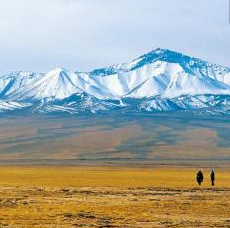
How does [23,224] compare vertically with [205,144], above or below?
below

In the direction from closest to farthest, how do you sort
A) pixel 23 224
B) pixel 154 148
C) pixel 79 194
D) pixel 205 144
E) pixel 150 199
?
pixel 23 224, pixel 150 199, pixel 79 194, pixel 154 148, pixel 205 144

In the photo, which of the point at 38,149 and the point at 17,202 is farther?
the point at 38,149

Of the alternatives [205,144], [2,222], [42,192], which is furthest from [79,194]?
[205,144]

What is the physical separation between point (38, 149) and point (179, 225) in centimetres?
14962

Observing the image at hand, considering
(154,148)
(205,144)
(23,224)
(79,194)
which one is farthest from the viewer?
(205,144)

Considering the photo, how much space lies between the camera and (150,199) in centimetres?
3803

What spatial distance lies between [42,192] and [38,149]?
133 metres

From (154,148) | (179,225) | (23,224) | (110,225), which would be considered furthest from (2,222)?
(154,148)

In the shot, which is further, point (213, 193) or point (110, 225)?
point (213, 193)

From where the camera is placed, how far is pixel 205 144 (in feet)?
606

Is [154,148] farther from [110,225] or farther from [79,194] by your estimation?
[110,225]

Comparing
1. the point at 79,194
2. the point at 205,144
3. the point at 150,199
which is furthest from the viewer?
the point at 205,144

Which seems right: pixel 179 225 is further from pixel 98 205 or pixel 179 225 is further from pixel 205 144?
pixel 205 144

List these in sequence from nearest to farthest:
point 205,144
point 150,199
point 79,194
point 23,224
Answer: point 23,224 → point 150,199 → point 79,194 → point 205,144
